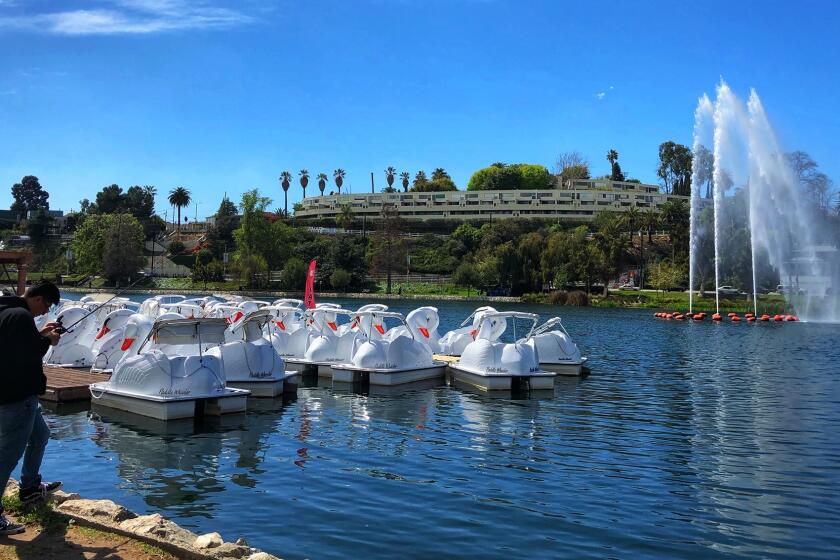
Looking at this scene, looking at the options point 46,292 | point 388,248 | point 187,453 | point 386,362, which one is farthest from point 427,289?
point 46,292

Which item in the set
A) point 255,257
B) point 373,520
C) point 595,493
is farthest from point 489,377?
point 255,257

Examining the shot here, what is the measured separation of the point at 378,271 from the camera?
13462 cm

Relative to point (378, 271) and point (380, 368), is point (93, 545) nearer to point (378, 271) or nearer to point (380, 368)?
point (380, 368)

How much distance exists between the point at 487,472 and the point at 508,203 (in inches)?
6641

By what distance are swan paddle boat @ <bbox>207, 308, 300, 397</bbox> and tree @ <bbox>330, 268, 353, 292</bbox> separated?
9527cm

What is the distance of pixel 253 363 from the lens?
993 inches

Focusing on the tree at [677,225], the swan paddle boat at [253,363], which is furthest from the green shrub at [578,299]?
the swan paddle boat at [253,363]

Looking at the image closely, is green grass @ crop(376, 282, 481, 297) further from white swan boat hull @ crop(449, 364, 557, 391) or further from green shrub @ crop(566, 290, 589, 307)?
white swan boat hull @ crop(449, 364, 557, 391)

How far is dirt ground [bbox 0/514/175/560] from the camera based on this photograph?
8.47 m

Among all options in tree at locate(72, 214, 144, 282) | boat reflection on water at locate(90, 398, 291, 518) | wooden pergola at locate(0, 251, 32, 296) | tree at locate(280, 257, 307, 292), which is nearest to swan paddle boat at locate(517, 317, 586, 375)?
boat reflection on water at locate(90, 398, 291, 518)

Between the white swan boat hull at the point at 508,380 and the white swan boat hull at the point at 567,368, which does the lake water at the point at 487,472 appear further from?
the white swan boat hull at the point at 567,368

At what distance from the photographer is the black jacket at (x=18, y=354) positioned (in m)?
8.86

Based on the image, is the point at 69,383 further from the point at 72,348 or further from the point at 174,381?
the point at 174,381

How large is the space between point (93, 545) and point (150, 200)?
203 m
